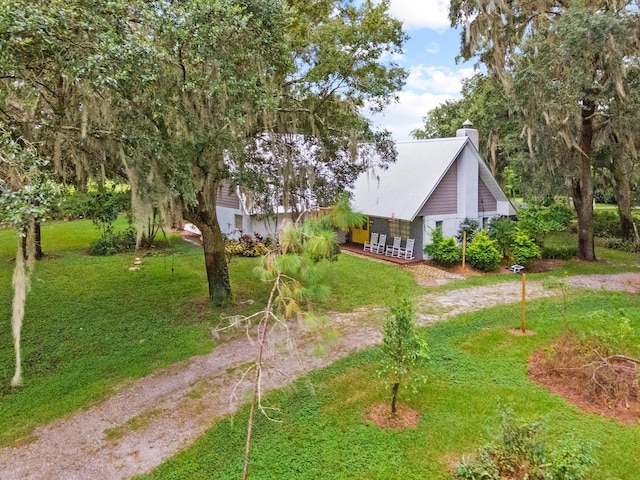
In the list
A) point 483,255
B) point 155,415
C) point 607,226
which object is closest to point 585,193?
point 483,255

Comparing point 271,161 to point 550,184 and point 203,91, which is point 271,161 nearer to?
point 203,91

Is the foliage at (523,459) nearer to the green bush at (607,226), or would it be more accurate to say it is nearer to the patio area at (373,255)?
the patio area at (373,255)

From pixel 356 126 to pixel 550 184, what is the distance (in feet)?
34.5

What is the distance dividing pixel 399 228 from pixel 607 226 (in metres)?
12.3

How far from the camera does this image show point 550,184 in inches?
635

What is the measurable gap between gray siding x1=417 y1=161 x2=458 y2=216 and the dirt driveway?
6.60 meters

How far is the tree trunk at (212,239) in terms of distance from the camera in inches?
352

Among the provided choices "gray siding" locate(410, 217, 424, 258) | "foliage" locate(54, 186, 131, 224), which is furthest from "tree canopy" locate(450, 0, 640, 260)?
"foliage" locate(54, 186, 131, 224)

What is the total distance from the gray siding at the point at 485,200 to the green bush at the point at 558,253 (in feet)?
7.87

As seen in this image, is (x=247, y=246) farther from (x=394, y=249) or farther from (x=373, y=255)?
(x=394, y=249)

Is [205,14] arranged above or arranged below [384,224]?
above

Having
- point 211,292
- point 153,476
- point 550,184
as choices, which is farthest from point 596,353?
point 550,184

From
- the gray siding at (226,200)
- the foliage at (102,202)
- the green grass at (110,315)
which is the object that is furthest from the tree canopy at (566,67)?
the foliage at (102,202)

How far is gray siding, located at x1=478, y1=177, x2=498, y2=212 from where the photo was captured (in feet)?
52.0
